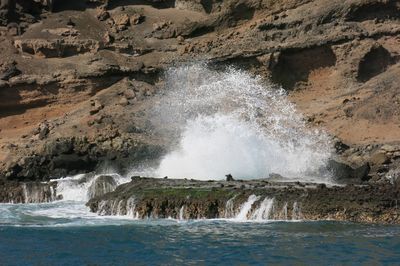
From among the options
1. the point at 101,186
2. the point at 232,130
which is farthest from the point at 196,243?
the point at 232,130

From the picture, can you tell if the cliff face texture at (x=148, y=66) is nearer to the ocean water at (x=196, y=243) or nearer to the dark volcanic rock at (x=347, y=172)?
the dark volcanic rock at (x=347, y=172)

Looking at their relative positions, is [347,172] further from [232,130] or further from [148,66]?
[148,66]

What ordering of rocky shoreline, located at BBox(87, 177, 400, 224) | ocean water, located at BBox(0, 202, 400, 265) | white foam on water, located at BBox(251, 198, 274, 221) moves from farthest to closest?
white foam on water, located at BBox(251, 198, 274, 221)
rocky shoreline, located at BBox(87, 177, 400, 224)
ocean water, located at BBox(0, 202, 400, 265)

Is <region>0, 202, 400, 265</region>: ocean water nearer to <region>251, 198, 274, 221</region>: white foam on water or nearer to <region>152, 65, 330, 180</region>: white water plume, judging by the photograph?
<region>251, 198, 274, 221</region>: white foam on water

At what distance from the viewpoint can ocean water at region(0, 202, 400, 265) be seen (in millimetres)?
14586

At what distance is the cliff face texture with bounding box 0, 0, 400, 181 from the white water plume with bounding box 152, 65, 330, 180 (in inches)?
35.2

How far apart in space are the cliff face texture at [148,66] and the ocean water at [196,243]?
12838 millimetres

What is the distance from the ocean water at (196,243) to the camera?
1459 cm

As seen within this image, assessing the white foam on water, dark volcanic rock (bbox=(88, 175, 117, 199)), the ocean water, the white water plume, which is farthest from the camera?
the white water plume

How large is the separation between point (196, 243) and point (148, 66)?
25.6m

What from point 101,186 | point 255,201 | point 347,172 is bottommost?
point 255,201

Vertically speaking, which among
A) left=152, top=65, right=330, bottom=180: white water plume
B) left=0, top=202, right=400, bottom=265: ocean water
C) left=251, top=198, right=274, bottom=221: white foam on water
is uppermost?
left=152, top=65, right=330, bottom=180: white water plume

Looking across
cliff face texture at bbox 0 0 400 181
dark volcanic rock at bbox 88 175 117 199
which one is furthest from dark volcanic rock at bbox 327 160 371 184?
dark volcanic rock at bbox 88 175 117 199

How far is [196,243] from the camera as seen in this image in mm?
16406
